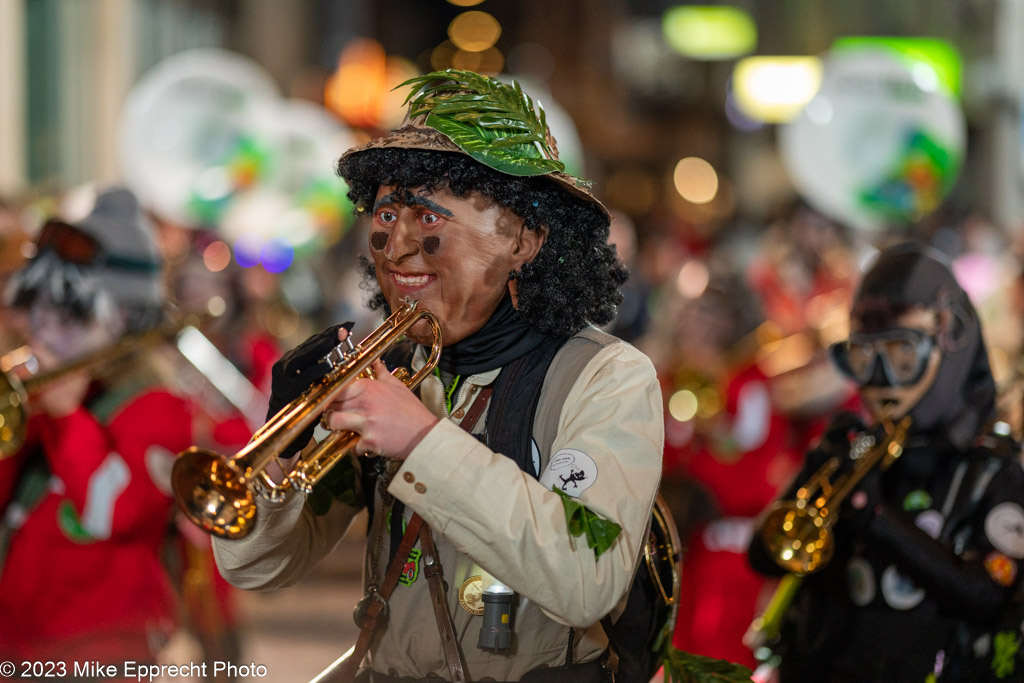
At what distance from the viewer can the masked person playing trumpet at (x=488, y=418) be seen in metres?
2.24

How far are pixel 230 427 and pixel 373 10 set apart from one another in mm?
25164

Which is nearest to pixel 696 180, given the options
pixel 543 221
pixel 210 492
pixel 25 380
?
pixel 25 380

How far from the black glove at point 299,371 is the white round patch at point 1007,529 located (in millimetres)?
1871

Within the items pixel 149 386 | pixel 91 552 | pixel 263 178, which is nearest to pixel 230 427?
pixel 149 386

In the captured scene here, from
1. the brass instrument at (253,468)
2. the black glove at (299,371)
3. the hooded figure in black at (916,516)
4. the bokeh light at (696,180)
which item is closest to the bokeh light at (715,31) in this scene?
the bokeh light at (696,180)

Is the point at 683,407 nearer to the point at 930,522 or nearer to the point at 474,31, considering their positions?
the point at 930,522

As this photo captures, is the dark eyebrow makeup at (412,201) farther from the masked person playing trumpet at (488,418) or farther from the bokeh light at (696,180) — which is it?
the bokeh light at (696,180)

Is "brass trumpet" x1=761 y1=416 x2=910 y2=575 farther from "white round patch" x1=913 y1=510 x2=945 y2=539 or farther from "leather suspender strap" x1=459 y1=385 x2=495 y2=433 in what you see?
"leather suspender strap" x1=459 y1=385 x2=495 y2=433

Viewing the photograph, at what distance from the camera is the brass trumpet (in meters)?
3.43

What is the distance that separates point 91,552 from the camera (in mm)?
3996

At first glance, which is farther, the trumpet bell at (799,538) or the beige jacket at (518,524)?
the trumpet bell at (799,538)

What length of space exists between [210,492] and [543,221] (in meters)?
0.91

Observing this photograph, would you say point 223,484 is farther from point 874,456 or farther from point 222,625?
point 222,625

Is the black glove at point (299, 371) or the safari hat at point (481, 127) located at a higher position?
the safari hat at point (481, 127)
